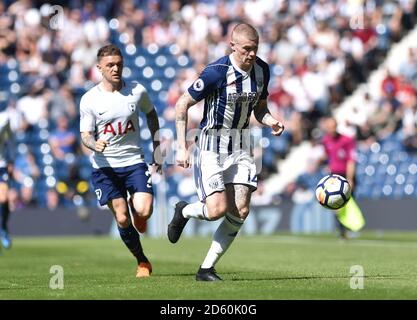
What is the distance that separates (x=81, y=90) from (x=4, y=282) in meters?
16.2

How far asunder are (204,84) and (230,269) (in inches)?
136

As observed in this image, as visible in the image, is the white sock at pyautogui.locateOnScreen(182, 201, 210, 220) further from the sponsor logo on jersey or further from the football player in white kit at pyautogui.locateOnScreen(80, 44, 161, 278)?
the sponsor logo on jersey

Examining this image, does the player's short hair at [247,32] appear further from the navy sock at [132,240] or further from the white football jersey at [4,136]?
the white football jersey at [4,136]

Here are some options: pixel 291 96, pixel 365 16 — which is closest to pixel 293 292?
pixel 291 96

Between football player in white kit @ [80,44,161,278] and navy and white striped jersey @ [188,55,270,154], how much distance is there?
1284 mm

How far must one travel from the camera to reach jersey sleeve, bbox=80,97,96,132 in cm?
1205

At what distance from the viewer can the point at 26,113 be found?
2689 centimetres

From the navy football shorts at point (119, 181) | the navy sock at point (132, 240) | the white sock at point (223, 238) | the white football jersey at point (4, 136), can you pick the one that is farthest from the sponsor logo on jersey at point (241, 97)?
the white football jersey at point (4, 136)

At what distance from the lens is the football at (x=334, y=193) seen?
12391 millimetres

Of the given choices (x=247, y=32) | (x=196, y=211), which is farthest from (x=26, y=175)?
(x=247, y=32)

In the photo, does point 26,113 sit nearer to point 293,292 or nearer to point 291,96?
point 291,96

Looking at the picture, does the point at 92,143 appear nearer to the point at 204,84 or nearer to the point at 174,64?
the point at 204,84

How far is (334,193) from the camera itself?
491 inches

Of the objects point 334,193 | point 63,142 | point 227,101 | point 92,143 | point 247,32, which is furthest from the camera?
point 63,142
